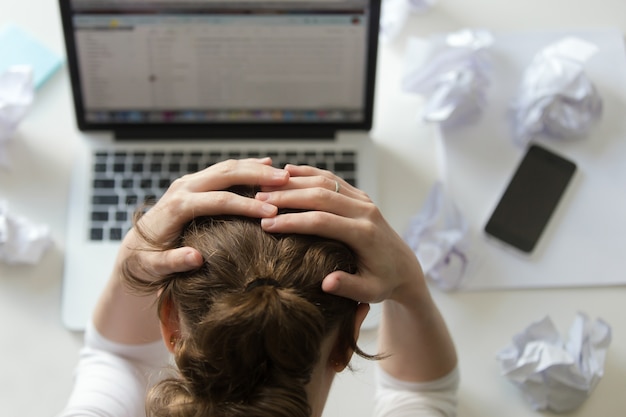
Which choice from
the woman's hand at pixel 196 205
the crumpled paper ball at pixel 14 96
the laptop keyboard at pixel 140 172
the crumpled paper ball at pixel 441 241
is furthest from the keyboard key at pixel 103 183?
the crumpled paper ball at pixel 441 241

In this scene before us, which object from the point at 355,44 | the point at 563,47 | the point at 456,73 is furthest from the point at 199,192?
the point at 563,47

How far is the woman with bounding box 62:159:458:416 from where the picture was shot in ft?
1.74

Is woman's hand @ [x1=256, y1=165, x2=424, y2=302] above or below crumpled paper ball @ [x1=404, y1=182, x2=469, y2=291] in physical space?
above

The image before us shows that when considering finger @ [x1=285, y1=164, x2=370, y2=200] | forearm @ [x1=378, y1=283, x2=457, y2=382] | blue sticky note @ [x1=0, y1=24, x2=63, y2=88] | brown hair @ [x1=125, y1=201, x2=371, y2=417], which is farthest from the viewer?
blue sticky note @ [x1=0, y1=24, x2=63, y2=88]

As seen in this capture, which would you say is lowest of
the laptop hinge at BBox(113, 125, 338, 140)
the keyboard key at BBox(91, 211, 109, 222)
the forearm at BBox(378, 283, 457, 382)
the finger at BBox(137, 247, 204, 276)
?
the forearm at BBox(378, 283, 457, 382)

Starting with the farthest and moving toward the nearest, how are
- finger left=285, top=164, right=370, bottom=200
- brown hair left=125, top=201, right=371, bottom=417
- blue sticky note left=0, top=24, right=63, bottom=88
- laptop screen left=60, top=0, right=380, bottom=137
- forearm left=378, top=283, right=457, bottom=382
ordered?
blue sticky note left=0, top=24, right=63, bottom=88 < laptop screen left=60, top=0, right=380, bottom=137 < forearm left=378, top=283, right=457, bottom=382 < finger left=285, top=164, right=370, bottom=200 < brown hair left=125, top=201, right=371, bottom=417

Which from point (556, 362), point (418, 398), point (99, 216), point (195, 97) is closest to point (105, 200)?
point (99, 216)

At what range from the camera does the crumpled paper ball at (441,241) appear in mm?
839

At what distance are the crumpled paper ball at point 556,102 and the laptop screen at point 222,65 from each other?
0.62 feet

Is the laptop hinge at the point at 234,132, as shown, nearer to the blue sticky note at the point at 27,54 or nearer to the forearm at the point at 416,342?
the blue sticky note at the point at 27,54

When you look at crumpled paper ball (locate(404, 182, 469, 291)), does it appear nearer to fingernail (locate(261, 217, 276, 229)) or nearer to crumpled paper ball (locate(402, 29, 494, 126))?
crumpled paper ball (locate(402, 29, 494, 126))

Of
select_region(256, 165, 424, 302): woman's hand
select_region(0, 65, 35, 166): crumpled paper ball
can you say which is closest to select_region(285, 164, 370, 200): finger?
select_region(256, 165, 424, 302): woman's hand

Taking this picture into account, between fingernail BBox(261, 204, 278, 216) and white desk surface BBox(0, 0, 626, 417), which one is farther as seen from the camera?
white desk surface BBox(0, 0, 626, 417)

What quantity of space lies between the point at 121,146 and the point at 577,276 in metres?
0.55
